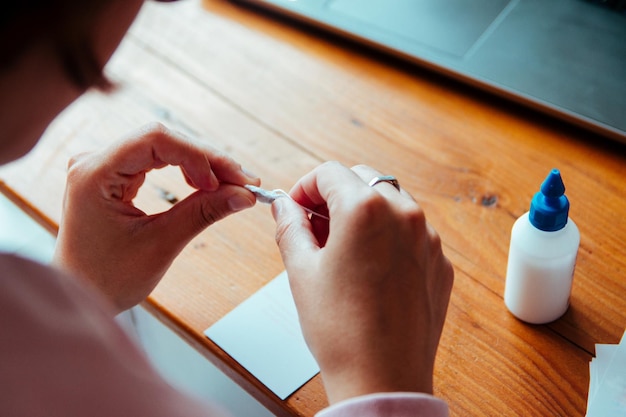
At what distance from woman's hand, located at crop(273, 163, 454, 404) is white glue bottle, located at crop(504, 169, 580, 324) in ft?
0.32

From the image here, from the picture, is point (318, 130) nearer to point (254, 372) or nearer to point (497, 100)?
point (497, 100)

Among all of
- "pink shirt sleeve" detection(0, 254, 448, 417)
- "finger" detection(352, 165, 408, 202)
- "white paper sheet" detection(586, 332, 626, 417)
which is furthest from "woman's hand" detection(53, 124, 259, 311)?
"white paper sheet" detection(586, 332, 626, 417)

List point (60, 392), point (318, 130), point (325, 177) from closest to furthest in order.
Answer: point (60, 392)
point (325, 177)
point (318, 130)

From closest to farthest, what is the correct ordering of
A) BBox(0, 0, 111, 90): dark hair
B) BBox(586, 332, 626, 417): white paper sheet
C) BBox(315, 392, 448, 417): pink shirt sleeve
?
BBox(0, 0, 111, 90): dark hair, BBox(315, 392, 448, 417): pink shirt sleeve, BBox(586, 332, 626, 417): white paper sheet

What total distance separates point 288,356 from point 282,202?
149 mm

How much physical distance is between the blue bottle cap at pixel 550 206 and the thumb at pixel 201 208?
267 mm

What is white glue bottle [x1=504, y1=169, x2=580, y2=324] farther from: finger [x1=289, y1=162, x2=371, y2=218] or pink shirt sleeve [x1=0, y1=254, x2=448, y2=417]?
pink shirt sleeve [x1=0, y1=254, x2=448, y2=417]

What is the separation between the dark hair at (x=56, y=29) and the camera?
44 centimetres

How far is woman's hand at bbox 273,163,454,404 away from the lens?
0.56 m

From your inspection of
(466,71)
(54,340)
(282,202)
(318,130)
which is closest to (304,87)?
(318,130)

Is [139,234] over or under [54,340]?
under

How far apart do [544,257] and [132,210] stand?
1.28ft

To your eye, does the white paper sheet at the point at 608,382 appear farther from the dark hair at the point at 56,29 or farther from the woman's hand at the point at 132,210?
the dark hair at the point at 56,29

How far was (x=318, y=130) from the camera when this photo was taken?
939 millimetres
